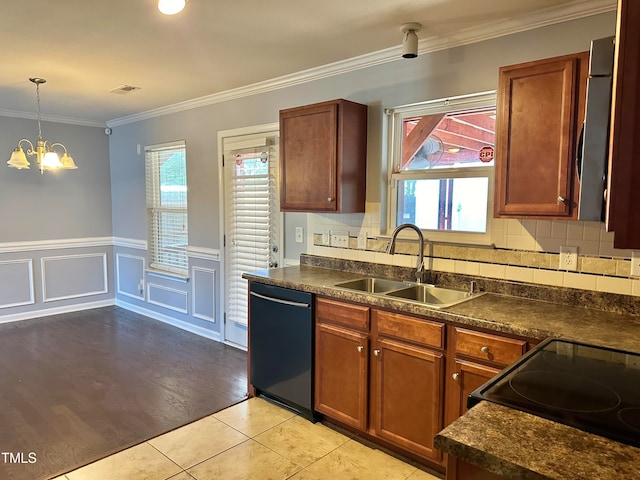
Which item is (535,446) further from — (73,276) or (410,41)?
(73,276)

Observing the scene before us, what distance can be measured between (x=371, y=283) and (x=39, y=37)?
263cm

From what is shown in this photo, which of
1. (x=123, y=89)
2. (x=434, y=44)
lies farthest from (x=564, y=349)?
(x=123, y=89)

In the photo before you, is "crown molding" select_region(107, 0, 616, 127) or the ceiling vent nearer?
"crown molding" select_region(107, 0, 616, 127)

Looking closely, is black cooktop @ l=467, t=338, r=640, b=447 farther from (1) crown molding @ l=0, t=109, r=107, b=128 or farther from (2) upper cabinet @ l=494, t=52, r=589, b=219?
(1) crown molding @ l=0, t=109, r=107, b=128

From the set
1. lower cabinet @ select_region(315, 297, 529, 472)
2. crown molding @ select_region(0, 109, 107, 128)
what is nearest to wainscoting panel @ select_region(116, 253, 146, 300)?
crown molding @ select_region(0, 109, 107, 128)

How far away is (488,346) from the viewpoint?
6.73 ft

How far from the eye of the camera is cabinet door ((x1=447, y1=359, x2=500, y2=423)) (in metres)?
2.10

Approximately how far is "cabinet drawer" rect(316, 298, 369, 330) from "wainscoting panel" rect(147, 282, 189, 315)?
8.61 ft

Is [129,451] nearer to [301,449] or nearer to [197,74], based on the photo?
[301,449]

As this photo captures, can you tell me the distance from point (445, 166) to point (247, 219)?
1999 mm

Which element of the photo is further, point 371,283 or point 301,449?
point 371,283

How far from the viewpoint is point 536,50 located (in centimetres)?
246

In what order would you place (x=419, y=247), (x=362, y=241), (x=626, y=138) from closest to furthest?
(x=626, y=138), (x=419, y=247), (x=362, y=241)

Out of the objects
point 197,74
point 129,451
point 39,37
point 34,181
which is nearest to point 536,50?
point 197,74
